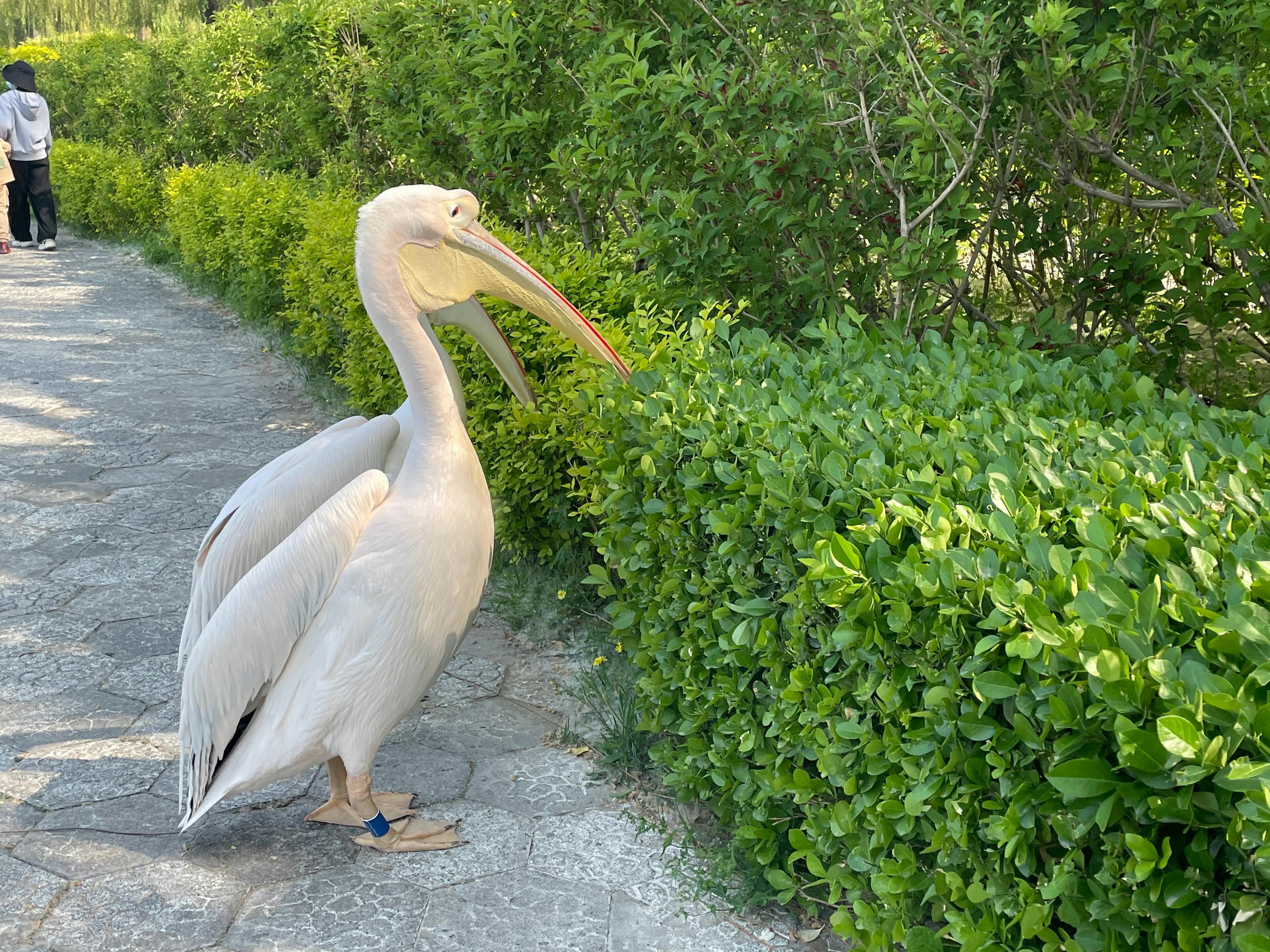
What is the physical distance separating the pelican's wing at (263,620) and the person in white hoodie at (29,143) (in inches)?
573

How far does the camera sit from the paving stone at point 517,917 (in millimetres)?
2979

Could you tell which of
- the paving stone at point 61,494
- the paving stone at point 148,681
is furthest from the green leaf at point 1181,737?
the paving stone at point 61,494

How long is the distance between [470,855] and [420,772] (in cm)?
52

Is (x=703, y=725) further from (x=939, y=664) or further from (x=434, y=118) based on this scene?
(x=434, y=118)

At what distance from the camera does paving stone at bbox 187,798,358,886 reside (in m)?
3.30

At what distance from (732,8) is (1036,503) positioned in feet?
8.58

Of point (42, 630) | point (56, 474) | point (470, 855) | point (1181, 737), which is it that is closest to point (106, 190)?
point (56, 474)

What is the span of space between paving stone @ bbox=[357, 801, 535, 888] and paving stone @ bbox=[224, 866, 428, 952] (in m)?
0.05

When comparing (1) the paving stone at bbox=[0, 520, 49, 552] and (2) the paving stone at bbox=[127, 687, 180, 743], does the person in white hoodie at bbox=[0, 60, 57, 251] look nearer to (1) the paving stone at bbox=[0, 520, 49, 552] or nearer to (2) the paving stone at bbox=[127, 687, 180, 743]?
(1) the paving stone at bbox=[0, 520, 49, 552]

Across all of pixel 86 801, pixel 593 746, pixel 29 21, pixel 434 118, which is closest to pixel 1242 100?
pixel 593 746

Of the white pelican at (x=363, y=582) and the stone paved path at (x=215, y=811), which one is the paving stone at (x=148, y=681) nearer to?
the stone paved path at (x=215, y=811)

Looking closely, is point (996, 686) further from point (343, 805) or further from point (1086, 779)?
point (343, 805)

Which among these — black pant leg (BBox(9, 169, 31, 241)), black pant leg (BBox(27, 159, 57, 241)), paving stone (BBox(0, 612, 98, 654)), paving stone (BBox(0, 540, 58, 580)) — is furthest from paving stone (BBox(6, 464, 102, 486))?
black pant leg (BBox(9, 169, 31, 241))

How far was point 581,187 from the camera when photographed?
5637 mm
